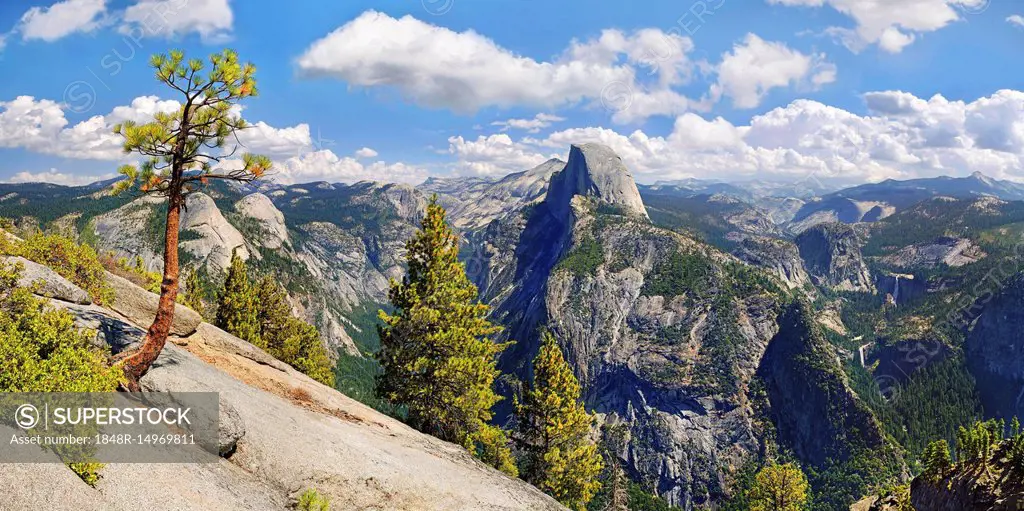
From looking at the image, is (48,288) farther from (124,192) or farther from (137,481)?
(137,481)

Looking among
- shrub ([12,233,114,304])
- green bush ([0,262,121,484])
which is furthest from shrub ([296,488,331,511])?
shrub ([12,233,114,304])

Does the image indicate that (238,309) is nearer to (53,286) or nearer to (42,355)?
(53,286)

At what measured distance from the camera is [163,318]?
15547mm

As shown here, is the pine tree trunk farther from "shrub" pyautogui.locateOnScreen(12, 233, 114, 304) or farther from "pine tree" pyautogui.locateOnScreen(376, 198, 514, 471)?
"pine tree" pyautogui.locateOnScreen(376, 198, 514, 471)

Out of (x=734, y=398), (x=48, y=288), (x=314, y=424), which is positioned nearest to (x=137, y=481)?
(x=314, y=424)

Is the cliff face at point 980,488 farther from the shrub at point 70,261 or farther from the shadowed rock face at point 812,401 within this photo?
the shadowed rock face at point 812,401

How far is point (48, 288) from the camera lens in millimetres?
18125

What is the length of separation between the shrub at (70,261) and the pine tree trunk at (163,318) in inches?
435

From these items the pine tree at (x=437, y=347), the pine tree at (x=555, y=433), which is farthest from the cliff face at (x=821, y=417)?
the pine tree at (x=437, y=347)

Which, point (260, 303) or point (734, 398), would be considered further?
point (734, 398)

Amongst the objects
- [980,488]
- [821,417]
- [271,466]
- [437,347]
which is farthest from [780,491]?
[821,417]

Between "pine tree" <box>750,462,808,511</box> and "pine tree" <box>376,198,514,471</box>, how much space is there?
44618 mm

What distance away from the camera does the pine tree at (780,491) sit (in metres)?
55.5

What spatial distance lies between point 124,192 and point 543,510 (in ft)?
65.4
